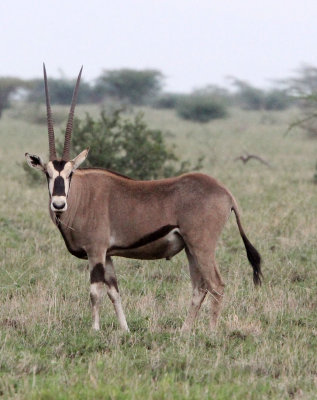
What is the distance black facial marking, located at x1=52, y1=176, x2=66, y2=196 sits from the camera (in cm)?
583

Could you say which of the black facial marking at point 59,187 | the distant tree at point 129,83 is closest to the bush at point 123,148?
the black facial marking at point 59,187

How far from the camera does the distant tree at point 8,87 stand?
4709cm

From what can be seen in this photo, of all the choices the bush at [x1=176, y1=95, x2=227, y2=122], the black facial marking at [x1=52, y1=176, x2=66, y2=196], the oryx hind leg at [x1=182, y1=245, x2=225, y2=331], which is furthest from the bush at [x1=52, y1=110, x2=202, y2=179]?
the bush at [x1=176, y1=95, x2=227, y2=122]

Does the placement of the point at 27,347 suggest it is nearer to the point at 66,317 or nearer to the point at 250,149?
the point at 66,317

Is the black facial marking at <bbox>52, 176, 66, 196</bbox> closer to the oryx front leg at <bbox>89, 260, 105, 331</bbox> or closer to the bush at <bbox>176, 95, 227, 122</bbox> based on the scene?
the oryx front leg at <bbox>89, 260, 105, 331</bbox>

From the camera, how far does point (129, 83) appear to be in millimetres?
52562

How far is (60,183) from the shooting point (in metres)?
5.90

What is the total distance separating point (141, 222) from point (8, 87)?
4285 centimetres

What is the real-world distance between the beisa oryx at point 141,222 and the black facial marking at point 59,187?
0.20 meters

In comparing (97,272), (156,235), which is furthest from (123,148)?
(97,272)

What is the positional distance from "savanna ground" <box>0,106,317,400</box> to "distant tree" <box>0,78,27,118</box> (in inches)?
1439

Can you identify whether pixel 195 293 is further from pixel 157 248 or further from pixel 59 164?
pixel 59 164

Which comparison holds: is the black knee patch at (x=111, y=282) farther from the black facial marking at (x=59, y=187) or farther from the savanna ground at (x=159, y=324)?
the black facial marking at (x=59, y=187)

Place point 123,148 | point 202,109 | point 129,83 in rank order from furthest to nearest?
point 129,83 → point 202,109 → point 123,148
